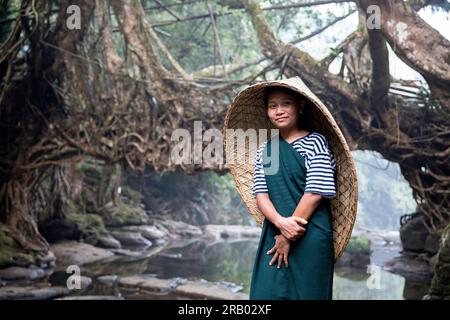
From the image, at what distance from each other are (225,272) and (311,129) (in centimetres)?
495

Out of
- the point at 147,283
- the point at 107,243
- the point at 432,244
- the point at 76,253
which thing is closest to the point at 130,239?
the point at 107,243

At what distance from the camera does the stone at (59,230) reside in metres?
6.77

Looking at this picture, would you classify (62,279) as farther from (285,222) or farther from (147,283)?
(285,222)

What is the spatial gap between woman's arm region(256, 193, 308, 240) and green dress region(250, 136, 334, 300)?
0.09 ft

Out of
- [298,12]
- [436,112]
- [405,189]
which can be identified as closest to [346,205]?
[436,112]

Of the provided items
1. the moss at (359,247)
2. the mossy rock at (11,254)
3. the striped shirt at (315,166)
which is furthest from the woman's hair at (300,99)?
the moss at (359,247)

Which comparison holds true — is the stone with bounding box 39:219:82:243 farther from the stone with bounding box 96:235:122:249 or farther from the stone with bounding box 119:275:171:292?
the stone with bounding box 119:275:171:292

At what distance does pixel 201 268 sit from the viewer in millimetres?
6500

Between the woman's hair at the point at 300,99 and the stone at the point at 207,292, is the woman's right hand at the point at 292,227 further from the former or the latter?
the stone at the point at 207,292

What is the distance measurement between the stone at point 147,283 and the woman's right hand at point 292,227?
3.68m

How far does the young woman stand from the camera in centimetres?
138

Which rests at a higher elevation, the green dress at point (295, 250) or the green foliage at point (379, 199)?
the green dress at point (295, 250)

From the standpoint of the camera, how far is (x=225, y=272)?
20.7ft
